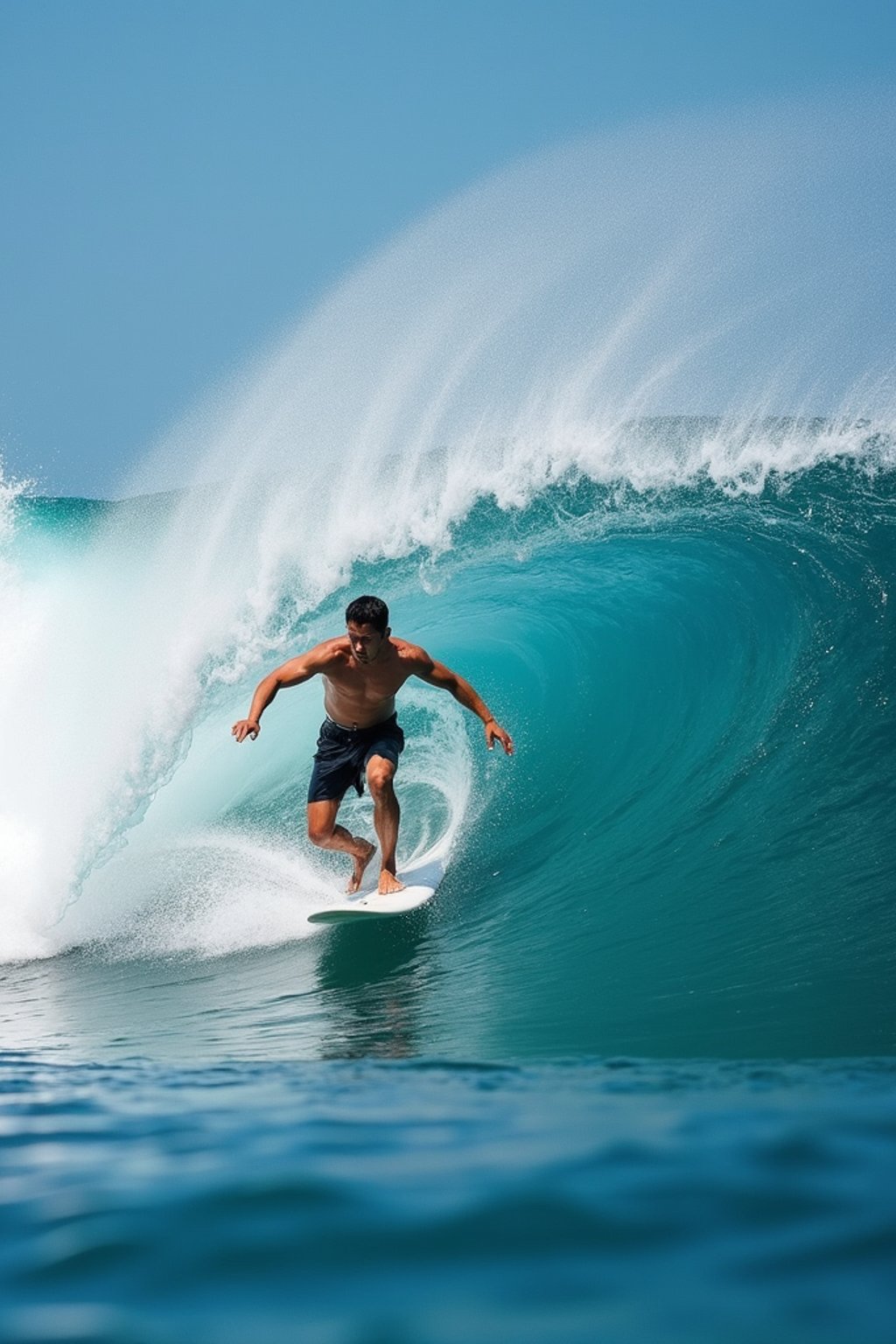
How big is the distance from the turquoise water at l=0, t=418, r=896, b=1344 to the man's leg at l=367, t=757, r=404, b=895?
0.23 m

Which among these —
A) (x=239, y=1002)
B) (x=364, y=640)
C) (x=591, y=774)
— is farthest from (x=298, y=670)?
(x=591, y=774)

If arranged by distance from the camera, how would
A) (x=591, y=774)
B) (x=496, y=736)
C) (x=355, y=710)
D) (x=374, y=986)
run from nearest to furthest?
(x=374, y=986) → (x=496, y=736) → (x=355, y=710) → (x=591, y=774)

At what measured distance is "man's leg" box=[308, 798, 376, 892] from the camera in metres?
6.59

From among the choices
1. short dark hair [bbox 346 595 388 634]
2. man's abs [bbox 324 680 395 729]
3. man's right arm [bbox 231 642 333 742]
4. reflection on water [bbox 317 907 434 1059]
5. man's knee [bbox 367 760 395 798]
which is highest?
short dark hair [bbox 346 595 388 634]

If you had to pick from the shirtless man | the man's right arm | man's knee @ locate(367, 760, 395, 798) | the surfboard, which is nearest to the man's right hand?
the shirtless man

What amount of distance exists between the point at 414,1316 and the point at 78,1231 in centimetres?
51

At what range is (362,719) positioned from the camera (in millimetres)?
6535

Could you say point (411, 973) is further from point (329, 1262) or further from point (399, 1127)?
point (329, 1262)

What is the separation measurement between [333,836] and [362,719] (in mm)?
649

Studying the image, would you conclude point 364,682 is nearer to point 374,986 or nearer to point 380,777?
point 380,777

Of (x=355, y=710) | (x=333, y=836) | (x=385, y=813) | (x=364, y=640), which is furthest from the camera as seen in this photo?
(x=333, y=836)

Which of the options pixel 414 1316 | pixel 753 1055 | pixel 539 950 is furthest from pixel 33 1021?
pixel 414 1316

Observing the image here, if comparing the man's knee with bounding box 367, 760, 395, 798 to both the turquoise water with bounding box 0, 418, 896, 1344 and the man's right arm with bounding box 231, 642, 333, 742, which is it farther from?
the turquoise water with bounding box 0, 418, 896, 1344

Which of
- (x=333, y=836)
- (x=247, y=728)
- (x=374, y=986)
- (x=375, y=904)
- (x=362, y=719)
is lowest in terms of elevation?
(x=374, y=986)
